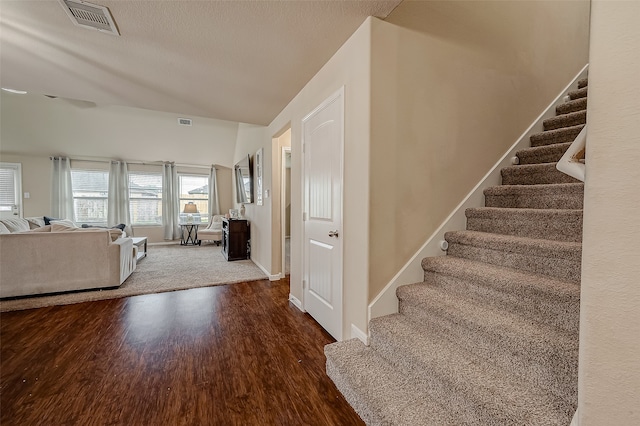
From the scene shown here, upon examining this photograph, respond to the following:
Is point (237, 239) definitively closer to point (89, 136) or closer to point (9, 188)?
point (89, 136)

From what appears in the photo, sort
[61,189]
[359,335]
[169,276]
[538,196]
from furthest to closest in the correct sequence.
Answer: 1. [61,189]
2. [169,276]
3. [538,196]
4. [359,335]

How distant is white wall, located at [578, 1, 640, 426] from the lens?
0.64 metres

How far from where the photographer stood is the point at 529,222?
1.79 m

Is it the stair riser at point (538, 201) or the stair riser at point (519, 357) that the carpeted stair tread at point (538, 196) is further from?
the stair riser at point (519, 357)

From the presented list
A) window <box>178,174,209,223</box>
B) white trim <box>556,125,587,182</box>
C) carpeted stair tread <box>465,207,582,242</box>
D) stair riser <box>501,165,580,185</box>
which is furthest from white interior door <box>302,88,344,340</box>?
window <box>178,174,209,223</box>

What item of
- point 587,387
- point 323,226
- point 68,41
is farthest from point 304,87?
point 587,387

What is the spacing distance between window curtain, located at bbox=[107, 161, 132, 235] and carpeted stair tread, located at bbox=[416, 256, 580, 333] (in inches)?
305

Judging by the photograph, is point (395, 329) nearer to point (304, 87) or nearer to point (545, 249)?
point (545, 249)

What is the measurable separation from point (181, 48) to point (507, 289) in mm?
2903

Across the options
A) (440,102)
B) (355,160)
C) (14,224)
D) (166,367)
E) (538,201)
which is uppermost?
(440,102)

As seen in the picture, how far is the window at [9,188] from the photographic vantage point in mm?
6062

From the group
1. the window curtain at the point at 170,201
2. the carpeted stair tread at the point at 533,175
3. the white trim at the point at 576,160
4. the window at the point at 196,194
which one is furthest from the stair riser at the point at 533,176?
the window curtain at the point at 170,201

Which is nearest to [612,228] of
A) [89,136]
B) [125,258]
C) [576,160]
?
[576,160]

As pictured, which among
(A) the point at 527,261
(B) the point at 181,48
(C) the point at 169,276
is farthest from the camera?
(C) the point at 169,276
